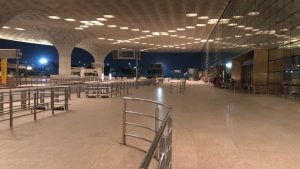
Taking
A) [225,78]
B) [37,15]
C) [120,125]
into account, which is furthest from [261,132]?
[225,78]

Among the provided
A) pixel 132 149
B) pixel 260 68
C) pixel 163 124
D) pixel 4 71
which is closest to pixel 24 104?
pixel 132 149

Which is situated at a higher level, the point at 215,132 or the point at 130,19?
the point at 130,19

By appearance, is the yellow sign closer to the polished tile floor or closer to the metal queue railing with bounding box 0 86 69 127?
the metal queue railing with bounding box 0 86 69 127

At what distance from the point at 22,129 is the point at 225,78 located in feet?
134

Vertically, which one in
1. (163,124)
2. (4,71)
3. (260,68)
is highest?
(260,68)

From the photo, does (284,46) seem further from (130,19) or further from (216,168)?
(216,168)

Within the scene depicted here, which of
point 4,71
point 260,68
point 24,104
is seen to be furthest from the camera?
point 260,68

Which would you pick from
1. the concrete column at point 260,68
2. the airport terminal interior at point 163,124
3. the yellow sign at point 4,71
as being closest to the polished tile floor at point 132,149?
the airport terminal interior at point 163,124

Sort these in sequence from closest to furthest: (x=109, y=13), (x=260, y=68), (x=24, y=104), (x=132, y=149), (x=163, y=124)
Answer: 1. (x=163, y=124)
2. (x=132, y=149)
3. (x=24, y=104)
4. (x=260, y=68)
5. (x=109, y=13)

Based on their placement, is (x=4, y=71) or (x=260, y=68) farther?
(x=260, y=68)

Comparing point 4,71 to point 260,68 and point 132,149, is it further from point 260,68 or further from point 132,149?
point 132,149

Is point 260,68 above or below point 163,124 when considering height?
above

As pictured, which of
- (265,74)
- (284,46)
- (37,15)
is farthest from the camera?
(37,15)

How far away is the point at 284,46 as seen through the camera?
27.0 m
